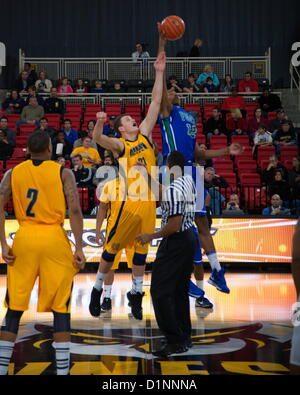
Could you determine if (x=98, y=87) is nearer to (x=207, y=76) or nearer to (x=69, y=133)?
(x=69, y=133)

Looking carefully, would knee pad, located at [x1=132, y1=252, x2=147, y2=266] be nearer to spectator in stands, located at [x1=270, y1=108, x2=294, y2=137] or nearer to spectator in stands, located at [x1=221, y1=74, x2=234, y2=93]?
spectator in stands, located at [x1=270, y1=108, x2=294, y2=137]

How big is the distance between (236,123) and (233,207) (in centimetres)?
A: 420

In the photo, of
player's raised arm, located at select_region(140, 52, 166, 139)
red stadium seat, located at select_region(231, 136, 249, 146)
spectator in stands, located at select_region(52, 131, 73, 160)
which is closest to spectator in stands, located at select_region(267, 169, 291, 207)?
red stadium seat, located at select_region(231, 136, 249, 146)

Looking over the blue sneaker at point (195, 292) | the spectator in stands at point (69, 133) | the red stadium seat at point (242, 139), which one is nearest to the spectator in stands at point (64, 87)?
the spectator in stands at point (69, 133)

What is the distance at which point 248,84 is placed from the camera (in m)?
17.8

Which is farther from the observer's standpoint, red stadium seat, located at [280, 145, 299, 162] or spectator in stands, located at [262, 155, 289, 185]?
red stadium seat, located at [280, 145, 299, 162]

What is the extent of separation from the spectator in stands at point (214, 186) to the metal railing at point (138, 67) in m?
6.34

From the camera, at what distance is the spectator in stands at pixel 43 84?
17797mm

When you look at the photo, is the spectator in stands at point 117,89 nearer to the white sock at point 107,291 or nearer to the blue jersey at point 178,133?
the white sock at point 107,291

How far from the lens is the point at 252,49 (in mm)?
20906

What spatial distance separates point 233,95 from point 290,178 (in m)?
3.57

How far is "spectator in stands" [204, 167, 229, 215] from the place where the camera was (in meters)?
12.6

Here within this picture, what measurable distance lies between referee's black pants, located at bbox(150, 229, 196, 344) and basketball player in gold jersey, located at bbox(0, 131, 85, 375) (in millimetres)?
1155

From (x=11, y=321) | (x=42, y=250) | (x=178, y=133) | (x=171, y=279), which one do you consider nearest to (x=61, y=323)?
(x=11, y=321)
